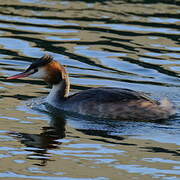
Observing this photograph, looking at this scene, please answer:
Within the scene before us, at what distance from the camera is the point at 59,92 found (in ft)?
38.0

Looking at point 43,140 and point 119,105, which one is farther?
point 119,105

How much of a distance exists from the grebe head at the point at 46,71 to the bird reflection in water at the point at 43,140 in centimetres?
117

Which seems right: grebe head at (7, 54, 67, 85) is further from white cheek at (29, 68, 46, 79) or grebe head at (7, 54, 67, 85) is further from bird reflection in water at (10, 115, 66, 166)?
bird reflection in water at (10, 115, 66, 166)

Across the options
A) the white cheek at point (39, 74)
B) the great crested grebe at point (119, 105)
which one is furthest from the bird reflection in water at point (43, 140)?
the white cheek at point (39, 74)

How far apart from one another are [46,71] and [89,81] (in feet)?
5.79

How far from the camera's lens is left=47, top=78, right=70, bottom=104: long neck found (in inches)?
455

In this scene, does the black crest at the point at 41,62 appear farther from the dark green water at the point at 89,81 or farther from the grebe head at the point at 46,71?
the dark green water at the point at 89,81

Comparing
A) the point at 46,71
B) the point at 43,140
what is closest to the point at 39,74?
the point at 46,71

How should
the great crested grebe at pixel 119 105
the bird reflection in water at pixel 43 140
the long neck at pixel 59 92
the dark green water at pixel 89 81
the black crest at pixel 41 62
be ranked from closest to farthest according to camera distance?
1. the dark green water at pixel 89 81
2. the bird reflection in water at pixel 43 140
3. the great crested grebe at pixel 119 105
4. the black crest at pixel 41 62
5. the long neck at pixel 59 92

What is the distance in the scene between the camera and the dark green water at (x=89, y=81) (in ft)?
28.0

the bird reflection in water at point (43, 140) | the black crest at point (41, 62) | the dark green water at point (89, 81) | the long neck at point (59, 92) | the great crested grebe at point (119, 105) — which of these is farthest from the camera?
the long neck at point (59, 92)

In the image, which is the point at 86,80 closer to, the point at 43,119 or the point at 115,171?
the point at 43,119

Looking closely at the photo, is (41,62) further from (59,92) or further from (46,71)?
(59,92)

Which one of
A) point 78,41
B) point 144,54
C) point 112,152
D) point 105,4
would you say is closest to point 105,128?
point 112,152
